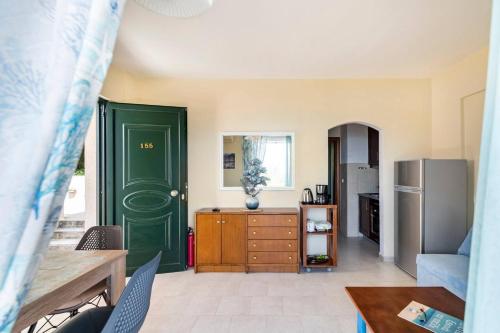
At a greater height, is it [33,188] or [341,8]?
[341,8]

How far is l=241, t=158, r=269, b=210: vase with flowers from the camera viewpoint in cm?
364

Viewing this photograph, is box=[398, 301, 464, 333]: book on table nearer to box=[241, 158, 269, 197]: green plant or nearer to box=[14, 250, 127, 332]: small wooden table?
box=[14, 250, 127, 332]: small wooden table

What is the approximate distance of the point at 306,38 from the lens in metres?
2.73

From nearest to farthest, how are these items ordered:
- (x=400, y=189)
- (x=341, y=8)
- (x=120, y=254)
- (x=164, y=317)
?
(x=120, y=254) → (x=341, y=8) → (x=164, y=317) → (x=400, y=189)

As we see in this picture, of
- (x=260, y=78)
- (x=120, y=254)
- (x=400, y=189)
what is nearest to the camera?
(x=120, y=254)

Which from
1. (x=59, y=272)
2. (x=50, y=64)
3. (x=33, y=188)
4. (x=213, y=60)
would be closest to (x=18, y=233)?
(x=33, y=188)

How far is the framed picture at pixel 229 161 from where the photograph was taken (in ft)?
12.8

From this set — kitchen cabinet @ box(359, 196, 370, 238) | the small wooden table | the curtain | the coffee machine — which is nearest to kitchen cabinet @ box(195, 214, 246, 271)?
the coffee machine

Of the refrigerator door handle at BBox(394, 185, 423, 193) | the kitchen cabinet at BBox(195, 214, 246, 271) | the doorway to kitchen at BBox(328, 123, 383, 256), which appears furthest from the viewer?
the doorway to kitchen at BBox(328, 123, 383, 256)

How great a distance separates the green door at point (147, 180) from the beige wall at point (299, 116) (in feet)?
1.13

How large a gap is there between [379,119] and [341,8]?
2157mm

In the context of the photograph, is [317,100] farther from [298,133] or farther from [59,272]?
[59,272]

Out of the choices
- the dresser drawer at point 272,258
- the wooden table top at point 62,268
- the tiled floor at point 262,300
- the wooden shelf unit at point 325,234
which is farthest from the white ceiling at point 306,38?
the tiled floor at point 262,300

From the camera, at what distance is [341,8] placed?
2232mm
